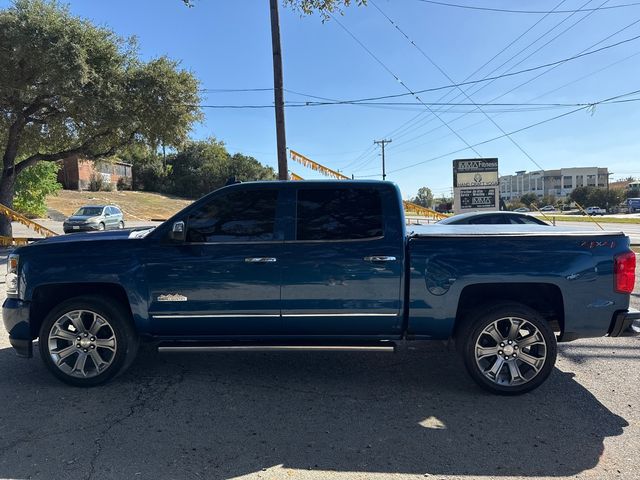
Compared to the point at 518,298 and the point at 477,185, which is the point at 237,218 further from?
the point at 477,185

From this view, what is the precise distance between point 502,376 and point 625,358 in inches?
77.4

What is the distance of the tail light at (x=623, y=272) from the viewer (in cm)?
405

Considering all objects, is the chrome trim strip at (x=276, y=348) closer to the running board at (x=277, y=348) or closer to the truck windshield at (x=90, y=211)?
the running board at (x=277, y=348)

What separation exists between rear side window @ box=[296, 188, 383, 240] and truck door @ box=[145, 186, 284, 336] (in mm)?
258

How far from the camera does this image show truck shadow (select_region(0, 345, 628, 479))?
10.2ft

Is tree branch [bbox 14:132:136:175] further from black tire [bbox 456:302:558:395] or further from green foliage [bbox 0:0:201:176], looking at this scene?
black tire [bbox 456:302:558:395]

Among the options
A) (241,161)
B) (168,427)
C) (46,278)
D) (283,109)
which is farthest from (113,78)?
(241,161)

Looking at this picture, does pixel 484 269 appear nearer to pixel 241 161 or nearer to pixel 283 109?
pixel 283 109

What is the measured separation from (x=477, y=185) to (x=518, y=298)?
648 inches

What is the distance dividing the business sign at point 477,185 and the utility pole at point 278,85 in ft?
29.6

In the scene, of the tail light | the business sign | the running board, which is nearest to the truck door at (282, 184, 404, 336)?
the running board

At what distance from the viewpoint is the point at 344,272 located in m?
4.14

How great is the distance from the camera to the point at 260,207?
437 cm

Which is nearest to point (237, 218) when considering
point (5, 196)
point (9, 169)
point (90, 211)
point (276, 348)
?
point (276, 348)
